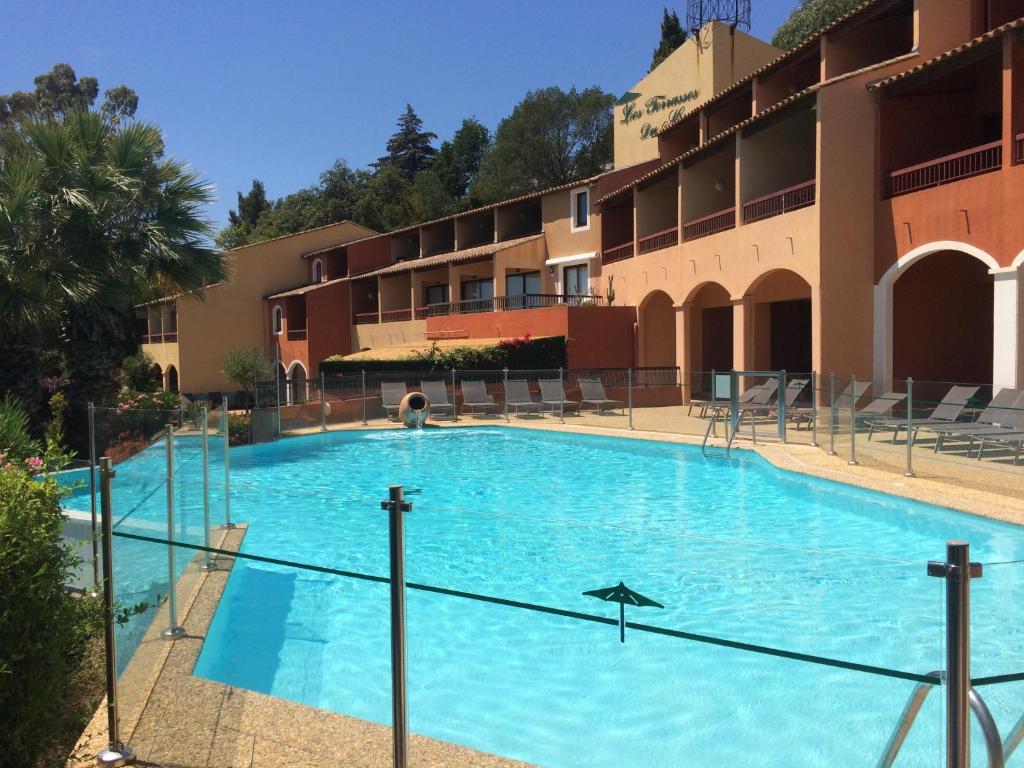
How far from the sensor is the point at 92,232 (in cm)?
1445

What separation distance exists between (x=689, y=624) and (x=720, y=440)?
10.9 metres

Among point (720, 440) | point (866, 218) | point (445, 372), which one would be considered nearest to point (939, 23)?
point (866, 218)

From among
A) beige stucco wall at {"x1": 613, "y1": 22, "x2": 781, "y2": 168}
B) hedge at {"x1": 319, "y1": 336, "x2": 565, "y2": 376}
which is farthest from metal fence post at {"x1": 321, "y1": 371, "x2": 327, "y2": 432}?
beige stucco wall at {"x1": 613, "y1": 22, "x2": 781, "y2": 168}

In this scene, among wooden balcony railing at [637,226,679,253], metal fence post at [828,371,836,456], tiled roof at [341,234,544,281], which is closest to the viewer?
metal fence post at [828,371,836,456]

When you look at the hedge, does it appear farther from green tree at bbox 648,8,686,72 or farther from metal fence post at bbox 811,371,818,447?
green tree at bbox 648,8,686,72

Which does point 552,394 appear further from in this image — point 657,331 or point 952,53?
point 952,53

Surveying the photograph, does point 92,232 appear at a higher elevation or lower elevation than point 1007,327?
higher

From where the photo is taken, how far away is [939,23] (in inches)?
660

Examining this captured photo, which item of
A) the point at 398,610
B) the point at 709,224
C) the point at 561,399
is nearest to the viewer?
the point at 398,610

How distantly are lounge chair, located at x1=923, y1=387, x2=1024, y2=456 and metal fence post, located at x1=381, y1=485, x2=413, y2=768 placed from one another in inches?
395

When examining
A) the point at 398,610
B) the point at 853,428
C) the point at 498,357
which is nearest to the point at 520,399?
the point at 498,357

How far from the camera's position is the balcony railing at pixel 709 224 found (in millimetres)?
21344

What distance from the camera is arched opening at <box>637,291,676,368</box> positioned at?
86.6 feet

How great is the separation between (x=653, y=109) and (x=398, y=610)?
104 feet
